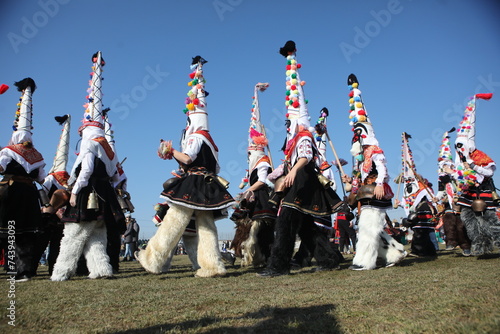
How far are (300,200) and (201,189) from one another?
140cm

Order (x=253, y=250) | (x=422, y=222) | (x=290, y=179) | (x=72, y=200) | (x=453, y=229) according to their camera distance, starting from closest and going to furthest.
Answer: (x=290, y=179), (x=72, y=200), (x=253, y=250), (x=422, y=222), (x=453, y=229)

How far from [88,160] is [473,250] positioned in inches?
255

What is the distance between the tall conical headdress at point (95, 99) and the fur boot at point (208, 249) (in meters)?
2.34

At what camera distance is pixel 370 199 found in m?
5.97

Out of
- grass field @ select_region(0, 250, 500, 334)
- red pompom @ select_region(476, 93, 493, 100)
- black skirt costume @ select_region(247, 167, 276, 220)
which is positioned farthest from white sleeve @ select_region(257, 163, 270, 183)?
red pompom @ select_region(476, 93, 493, 100)

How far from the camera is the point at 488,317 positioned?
236 centimetres

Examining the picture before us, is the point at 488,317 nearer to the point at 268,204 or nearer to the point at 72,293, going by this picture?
the point at 72,293

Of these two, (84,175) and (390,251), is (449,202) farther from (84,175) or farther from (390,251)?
(84,175)

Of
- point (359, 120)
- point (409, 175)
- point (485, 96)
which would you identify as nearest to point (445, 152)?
point (409, 175)

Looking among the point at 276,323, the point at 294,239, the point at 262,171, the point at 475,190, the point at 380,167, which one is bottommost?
the point at 276,323

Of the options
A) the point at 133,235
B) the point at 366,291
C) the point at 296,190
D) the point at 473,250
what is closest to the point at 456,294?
the point at 366,291

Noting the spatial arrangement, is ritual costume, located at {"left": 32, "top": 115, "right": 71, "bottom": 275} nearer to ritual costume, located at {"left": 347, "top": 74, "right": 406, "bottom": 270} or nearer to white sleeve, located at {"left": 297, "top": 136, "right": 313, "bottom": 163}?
white sleeve, located at {"left": 297, "top": 136, "right": 313, "bottom": 163}

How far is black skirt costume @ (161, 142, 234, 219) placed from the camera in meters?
5.36

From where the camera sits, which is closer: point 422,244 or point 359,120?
point 359,120
